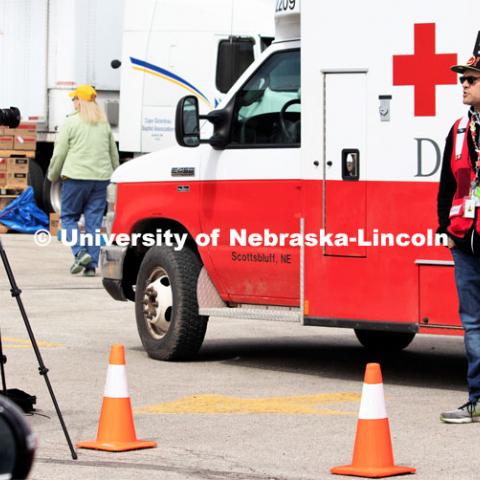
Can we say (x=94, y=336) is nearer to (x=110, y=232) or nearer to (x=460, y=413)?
(x=110, y=232)

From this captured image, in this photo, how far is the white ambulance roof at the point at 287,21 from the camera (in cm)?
918

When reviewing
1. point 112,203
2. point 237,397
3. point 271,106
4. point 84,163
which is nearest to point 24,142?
point 84,163

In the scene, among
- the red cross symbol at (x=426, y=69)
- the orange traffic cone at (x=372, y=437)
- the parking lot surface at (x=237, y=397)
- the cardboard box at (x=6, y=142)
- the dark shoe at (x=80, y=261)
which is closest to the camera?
the orange traffic cone at (x=372, y=437)

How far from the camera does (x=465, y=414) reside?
24.0ft

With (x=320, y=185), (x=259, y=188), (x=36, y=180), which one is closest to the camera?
(x=320, y=185)

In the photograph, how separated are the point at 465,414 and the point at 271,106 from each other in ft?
9.73

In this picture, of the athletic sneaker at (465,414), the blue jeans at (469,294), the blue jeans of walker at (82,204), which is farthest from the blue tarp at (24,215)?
the athletic sneaker at (465,414)

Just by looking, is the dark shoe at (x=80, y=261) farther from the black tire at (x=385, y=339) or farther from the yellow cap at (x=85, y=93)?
the black tire at (x=385, y=339)

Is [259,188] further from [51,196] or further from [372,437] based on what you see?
[51,196]

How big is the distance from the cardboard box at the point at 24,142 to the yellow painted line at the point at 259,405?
1603 cm

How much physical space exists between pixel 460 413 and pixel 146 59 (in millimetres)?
13971

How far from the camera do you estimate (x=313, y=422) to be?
743cm

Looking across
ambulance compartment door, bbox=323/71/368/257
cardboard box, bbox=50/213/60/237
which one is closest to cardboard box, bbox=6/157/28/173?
cardboard box, bbox=50/213/60/237

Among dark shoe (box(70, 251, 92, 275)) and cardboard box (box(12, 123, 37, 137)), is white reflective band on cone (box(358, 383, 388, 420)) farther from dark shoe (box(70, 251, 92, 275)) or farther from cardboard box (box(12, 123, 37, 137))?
cardboard box (box(12, 123, 37, 137))
